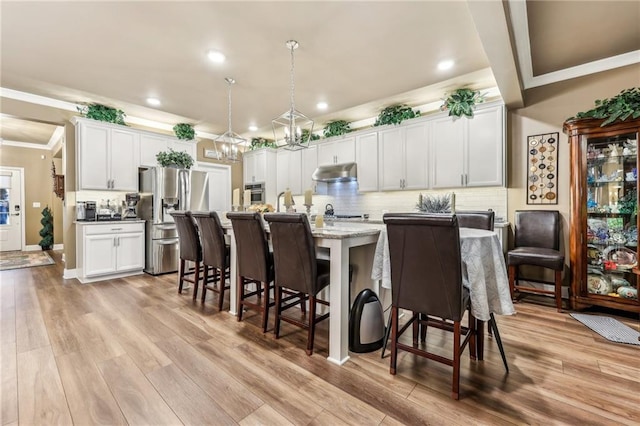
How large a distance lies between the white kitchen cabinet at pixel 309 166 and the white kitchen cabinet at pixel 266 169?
0.82 m

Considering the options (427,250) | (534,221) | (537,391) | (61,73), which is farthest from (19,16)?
(534,221)

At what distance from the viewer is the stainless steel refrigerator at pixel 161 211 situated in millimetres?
4652

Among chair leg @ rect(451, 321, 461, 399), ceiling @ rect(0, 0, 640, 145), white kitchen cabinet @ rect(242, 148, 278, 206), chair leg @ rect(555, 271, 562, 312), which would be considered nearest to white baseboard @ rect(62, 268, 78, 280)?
ceiling @ rect(0, 0, 640, 145)

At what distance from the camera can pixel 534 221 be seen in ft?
11.5

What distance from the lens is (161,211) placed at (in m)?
4.73

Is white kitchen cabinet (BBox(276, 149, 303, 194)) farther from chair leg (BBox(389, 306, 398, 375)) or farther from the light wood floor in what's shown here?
chair leg (BBox(389, 306, 398, 375))

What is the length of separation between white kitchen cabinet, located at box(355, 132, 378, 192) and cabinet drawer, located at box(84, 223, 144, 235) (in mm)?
3774

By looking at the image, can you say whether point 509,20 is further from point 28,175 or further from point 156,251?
point 28,175

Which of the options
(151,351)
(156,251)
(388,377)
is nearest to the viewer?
(388,377)

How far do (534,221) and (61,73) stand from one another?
19.8 feet

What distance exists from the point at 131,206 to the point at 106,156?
877 mm

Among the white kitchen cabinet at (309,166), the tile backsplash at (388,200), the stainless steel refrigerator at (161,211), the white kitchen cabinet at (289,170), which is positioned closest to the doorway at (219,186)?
the white kitchen cabinet at (289,170)

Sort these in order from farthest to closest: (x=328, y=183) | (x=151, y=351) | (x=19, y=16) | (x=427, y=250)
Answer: (x=328, y=183), (x=19, y=16), (x=151, y=351), (x=427, y=250)

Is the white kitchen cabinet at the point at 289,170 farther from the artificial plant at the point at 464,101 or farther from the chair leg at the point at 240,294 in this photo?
the chair leg at the point at 240,294
